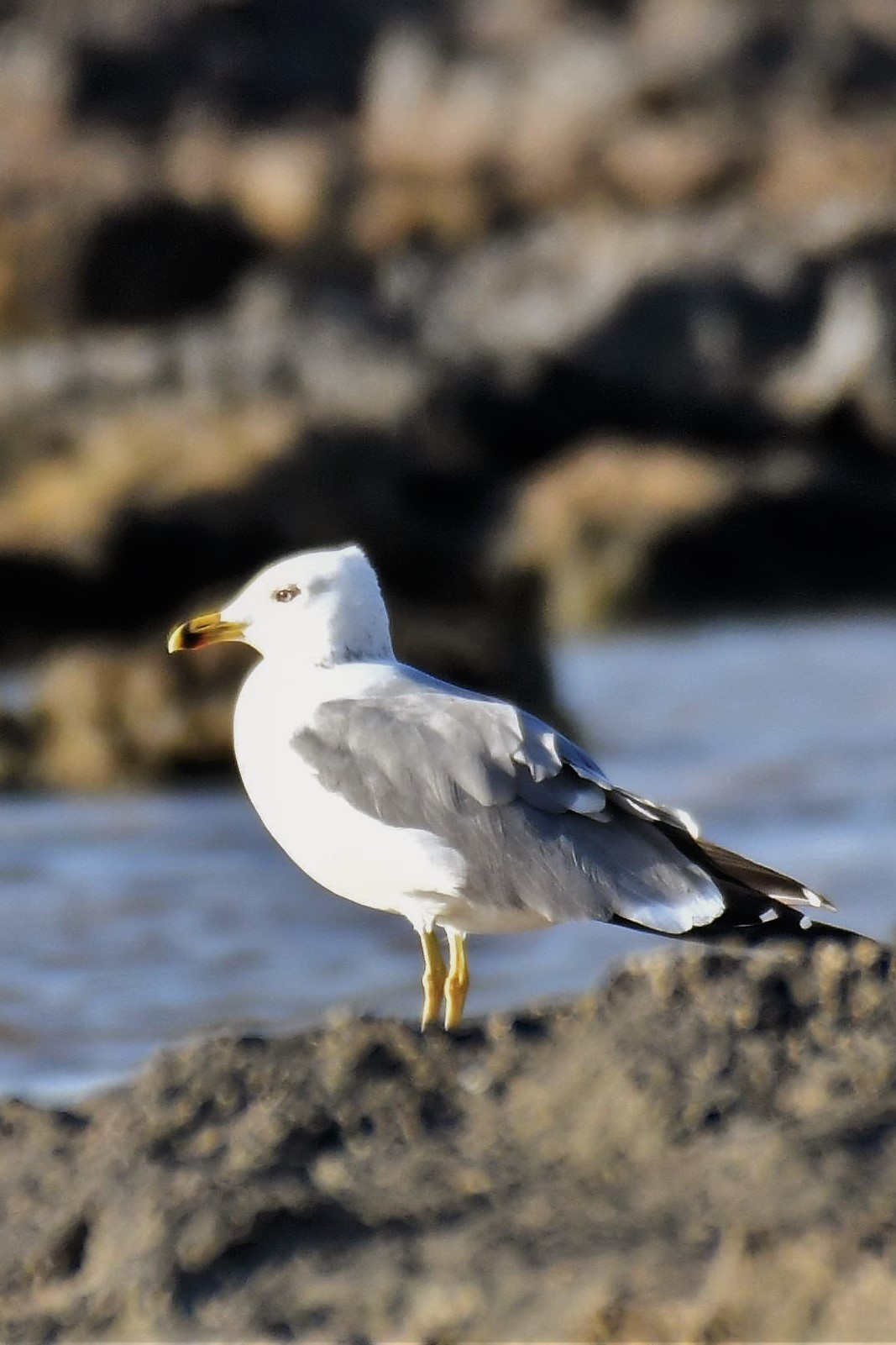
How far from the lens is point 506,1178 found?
3.19 meters

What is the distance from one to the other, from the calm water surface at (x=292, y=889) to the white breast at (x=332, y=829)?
65.8 inches

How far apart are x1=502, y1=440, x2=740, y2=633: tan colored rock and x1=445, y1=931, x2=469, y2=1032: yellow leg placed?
11.1 m

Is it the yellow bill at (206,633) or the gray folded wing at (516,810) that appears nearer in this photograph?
the gray folded wing at (516,810)

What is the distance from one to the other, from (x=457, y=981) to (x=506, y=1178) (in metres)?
1.12

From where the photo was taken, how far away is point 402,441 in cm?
Answer: 1780

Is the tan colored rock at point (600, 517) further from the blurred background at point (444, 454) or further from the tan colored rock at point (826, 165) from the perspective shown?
the tan colored rock at point (826, 165)

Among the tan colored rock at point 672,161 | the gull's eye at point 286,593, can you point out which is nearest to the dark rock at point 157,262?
the tan colored rock at point 672,161

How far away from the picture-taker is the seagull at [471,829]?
13.3 feet

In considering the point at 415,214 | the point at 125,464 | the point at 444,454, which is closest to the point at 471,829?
the point at 125,464

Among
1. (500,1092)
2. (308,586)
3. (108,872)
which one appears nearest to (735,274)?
(108,872)

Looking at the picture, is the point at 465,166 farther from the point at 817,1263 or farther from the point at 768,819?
the point at 817,1263

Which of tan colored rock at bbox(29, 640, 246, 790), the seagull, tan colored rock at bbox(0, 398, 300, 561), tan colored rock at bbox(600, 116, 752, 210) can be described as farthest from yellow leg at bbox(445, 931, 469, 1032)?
tan colored rock at bbox(600, 116, 752, 210)

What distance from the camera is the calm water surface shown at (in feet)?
22.5

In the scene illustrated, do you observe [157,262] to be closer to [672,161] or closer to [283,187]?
[283,187]
